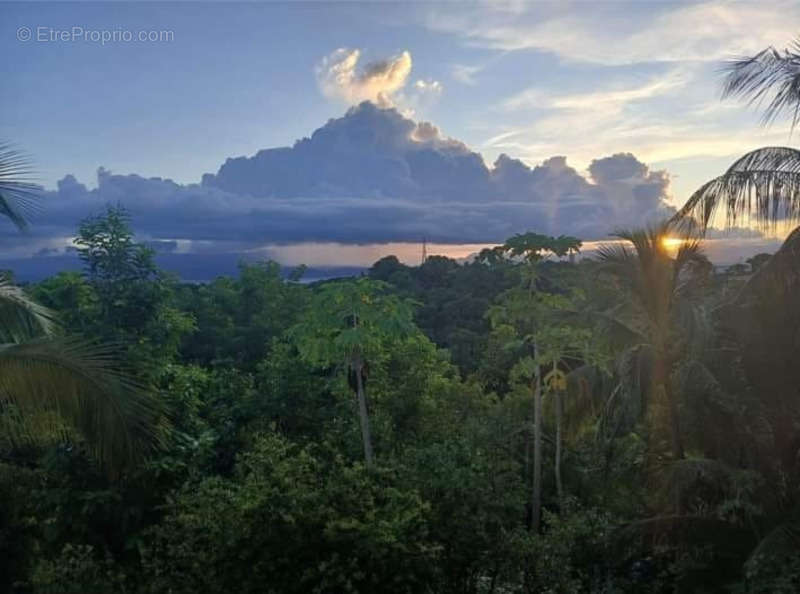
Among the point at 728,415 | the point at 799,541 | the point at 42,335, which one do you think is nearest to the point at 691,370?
the point at 728,415

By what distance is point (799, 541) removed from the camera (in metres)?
6.47

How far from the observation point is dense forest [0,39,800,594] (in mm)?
5918

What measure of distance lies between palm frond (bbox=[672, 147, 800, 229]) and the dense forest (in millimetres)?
22

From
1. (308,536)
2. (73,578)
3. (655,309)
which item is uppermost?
(655,309)

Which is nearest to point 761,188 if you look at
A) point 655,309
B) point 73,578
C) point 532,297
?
point 655,309

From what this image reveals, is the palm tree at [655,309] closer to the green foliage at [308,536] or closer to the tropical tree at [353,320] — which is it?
the tropical tree at [353,320]

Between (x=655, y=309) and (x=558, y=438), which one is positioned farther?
(x=558, y=438)

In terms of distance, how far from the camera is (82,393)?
17.0 feet

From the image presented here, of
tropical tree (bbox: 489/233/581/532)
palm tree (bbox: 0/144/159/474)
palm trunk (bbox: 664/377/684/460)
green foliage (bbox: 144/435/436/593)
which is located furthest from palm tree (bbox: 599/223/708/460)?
palm tree (bbox: 0/144/159/474)

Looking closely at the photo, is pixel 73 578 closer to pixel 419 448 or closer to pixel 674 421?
pixel 419 448

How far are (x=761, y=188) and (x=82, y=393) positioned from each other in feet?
22.0

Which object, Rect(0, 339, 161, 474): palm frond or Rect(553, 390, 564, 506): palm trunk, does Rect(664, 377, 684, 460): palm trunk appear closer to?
Rect(553, 390, 564, 506): palm trunk

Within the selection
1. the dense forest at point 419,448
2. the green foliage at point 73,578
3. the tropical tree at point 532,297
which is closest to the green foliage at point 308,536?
the dense forest at point 419,448

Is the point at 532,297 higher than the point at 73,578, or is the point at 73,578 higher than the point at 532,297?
the point at 532,297
